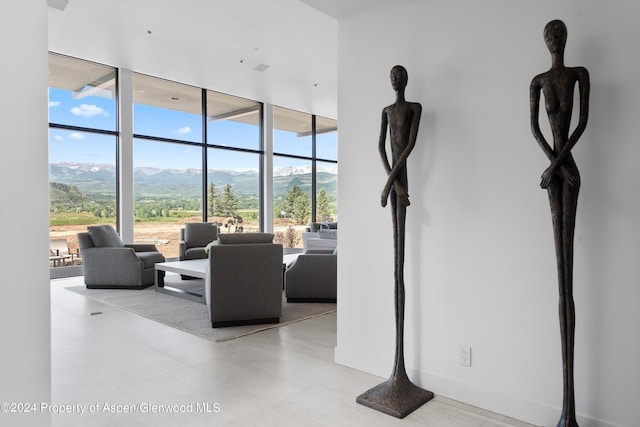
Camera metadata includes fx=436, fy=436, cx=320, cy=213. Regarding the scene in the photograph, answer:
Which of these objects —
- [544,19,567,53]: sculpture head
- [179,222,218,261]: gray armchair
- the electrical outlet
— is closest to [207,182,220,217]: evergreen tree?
[179,222,218,261]: gray armchair

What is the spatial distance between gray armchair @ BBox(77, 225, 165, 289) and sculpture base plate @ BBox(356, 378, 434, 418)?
431 centimetres

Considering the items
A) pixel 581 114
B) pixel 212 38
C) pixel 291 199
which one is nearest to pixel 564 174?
pixel 581 114

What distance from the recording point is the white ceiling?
15.2 ft

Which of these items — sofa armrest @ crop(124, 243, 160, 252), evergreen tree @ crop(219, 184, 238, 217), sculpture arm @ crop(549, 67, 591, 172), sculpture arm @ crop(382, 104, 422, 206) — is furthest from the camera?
evergreen tree @ crop(219, 184, 238, 217)

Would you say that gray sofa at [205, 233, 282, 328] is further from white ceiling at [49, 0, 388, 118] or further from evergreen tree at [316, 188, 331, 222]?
evergreen tree at [316, 188, 331, 222]

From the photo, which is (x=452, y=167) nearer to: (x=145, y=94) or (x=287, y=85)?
(x=287, y=85)

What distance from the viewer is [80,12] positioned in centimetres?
482

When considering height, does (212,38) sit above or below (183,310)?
above

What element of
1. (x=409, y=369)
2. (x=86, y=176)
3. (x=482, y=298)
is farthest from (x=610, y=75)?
(x=86, y=176)

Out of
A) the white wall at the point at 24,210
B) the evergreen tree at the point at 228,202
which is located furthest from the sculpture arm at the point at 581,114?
the evergreen tree at the point at 228,202

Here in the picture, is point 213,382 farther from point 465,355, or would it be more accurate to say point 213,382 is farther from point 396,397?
point 465,355

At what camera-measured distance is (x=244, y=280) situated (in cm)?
402

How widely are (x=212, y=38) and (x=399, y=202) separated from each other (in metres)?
4.08

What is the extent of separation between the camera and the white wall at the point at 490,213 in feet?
6.73
